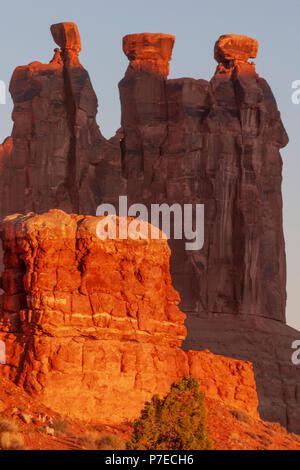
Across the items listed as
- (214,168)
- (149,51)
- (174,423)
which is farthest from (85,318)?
(149,51)

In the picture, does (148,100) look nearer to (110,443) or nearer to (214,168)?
(214,168)

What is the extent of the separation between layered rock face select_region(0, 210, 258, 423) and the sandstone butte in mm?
35661

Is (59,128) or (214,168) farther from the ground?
(59,128)

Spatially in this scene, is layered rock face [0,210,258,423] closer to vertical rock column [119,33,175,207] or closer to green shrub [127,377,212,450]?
green shrub [127,377,212,450]

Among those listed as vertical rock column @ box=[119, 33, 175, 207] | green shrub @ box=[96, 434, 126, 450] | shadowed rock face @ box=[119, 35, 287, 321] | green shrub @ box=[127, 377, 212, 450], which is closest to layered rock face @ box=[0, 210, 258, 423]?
green shrub @ box=[127, 377, 212, 450]

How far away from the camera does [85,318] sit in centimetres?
3622

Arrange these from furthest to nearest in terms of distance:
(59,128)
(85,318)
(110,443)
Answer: (59,128) < (85,318) < (110,443)

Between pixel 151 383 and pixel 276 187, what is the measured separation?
42.9m

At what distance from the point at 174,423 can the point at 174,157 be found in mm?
43988

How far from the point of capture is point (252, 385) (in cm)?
4053

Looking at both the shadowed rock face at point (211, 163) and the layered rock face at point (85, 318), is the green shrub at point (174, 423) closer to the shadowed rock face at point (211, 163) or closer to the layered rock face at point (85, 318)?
the layered rock face at point (85, 318)

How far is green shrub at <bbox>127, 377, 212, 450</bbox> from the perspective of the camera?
3152cm

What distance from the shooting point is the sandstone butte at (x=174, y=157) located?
7450cm

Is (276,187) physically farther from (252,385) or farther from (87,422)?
(87,422)
